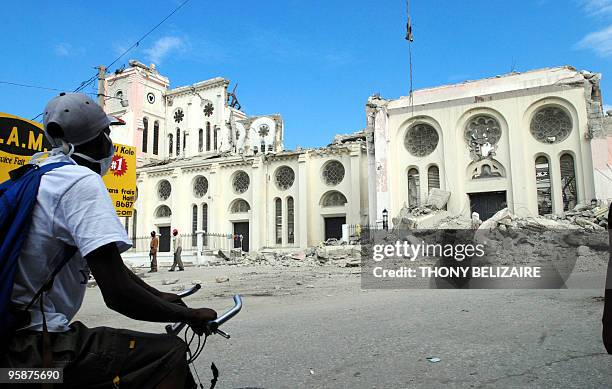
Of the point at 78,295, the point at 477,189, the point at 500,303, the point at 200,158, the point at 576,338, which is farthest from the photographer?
the point at 200,158

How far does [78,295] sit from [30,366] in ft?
0.95

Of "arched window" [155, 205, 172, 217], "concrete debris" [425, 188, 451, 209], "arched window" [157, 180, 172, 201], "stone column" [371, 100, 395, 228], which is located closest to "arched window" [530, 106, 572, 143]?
"concrete debris" [425, 188, 451, 209]

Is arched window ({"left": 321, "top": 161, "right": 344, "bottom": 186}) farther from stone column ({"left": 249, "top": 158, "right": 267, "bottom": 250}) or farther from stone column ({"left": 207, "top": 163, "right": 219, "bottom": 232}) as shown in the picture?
stone column ({"left": 207, "top": 163, "right": 219, "bottom": 232})

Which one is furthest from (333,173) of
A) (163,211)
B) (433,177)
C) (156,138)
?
(156,138)

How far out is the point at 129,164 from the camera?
549 inches

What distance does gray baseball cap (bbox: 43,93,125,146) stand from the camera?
5.28 feet

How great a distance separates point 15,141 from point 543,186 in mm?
22948

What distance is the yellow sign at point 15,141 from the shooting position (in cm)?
1062

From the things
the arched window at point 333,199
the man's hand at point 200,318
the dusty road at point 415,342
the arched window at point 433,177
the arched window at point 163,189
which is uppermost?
the arched window at point 163,189

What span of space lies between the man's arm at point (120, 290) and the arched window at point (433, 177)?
82.7ft

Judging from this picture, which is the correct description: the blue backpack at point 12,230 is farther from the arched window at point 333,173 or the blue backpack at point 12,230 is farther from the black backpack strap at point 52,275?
the arched window at point 333,173

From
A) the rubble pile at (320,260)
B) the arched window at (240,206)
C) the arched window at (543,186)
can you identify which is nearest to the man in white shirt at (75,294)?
the rubble pile at (320,260)

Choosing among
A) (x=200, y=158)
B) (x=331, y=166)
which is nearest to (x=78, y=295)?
(x=331, y=166)

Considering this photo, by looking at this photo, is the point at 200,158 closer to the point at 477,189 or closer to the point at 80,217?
the point at 477,189
